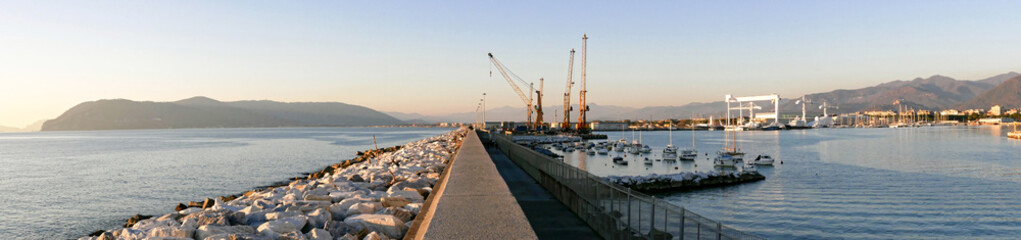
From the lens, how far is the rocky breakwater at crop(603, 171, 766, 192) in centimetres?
3778

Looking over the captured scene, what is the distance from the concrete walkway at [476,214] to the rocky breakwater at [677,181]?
26311 mm

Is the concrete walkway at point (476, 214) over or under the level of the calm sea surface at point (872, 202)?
over

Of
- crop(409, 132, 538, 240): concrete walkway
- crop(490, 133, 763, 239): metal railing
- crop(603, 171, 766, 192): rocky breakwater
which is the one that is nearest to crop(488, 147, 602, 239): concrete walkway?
crop(490, 133, 763, 239): metal railing

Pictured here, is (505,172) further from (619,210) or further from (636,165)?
(636,165)

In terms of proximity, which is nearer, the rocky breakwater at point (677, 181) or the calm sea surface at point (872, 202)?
the calm sea surface at point (872, 202)

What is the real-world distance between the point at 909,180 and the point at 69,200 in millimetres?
60665

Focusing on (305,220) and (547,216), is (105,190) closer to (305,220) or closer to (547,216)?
(305,220)

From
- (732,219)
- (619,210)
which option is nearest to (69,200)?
(619,210)

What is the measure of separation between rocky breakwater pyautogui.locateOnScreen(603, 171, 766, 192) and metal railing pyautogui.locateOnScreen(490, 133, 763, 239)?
25.0m

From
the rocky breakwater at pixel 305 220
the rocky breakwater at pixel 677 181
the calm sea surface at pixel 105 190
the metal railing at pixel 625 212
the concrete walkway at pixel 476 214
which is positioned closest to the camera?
the metal railing at pixel 625 212

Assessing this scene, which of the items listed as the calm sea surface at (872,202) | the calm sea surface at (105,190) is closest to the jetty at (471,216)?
the calm sea surface at (105,190)

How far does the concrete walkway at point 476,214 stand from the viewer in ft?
21.5

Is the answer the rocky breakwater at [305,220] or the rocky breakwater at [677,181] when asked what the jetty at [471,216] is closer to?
the rocky breakwater at [305,220]

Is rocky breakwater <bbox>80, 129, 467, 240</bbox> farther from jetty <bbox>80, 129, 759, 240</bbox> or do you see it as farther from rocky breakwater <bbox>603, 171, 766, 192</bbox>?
rocky breakwater <bbox>603, 171, 766, 192</bbox>
